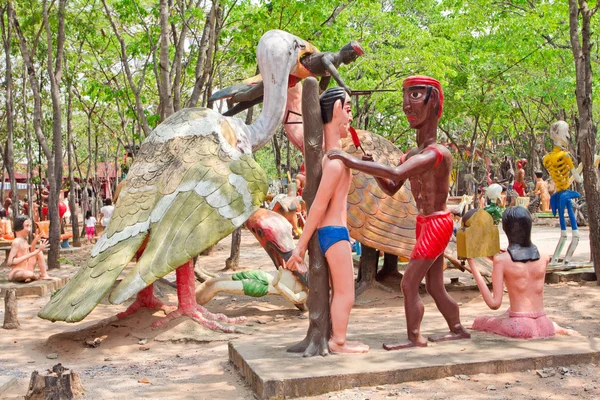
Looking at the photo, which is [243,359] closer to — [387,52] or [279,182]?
[387,52]

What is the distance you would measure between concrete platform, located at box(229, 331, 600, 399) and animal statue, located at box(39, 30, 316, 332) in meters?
1.22

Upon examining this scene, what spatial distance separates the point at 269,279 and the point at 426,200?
2.81 m

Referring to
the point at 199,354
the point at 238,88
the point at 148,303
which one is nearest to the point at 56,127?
the point at 238,88

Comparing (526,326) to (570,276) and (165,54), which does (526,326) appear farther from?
(165,54)

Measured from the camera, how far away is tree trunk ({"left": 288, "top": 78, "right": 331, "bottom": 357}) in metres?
4.88

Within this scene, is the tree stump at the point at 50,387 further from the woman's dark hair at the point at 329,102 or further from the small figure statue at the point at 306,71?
the small figure statue at the point at 306,71

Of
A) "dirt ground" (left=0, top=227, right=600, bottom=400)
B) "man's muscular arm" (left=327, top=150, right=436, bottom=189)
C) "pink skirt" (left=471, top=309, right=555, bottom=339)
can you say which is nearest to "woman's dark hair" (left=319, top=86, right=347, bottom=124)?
"man's muscular arm" (left=327, top=150, right=436, bottom=189)

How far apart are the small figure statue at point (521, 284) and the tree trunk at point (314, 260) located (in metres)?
1.40

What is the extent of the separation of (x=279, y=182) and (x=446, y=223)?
59.5ft

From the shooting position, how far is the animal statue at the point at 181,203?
5789 mm

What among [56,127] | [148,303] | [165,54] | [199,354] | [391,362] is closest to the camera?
[391,362]

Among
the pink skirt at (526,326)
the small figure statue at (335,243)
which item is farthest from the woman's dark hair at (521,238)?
the small figure statue at (335,243)

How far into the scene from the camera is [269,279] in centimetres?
750

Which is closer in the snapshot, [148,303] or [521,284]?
[521,284]
